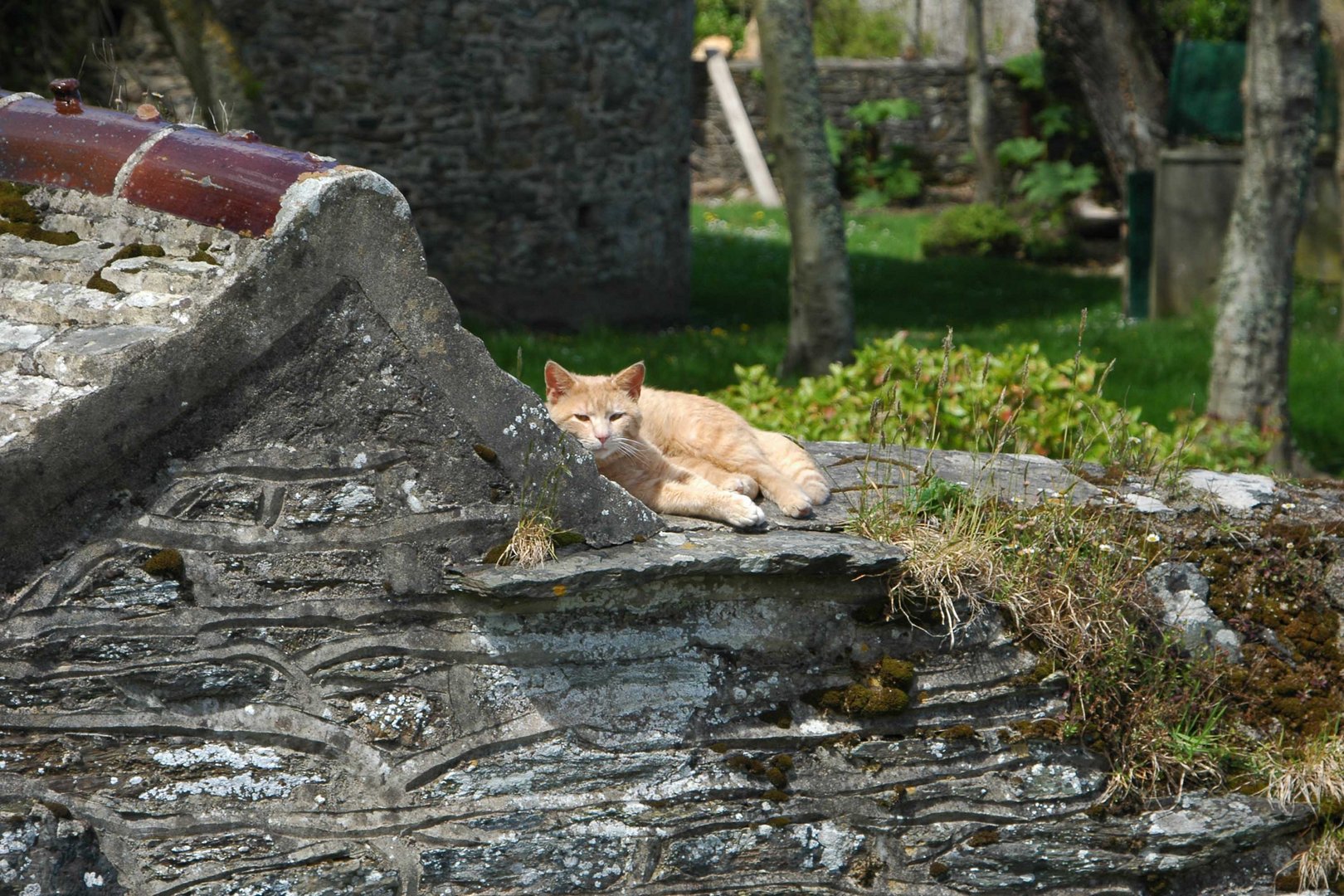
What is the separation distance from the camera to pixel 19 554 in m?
2.84

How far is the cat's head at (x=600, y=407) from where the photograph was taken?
3.81 metres

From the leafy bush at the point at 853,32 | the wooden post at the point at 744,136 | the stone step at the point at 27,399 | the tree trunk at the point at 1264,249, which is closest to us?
the stone step at the point at 27,399

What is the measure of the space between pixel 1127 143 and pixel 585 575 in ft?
44.5

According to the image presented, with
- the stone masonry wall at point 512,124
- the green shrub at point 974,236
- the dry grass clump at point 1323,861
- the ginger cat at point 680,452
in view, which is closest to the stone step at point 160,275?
the ginger cat at point 680,452

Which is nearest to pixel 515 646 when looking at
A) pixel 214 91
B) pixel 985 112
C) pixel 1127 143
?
pixel 214 91

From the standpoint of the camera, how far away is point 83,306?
9.62ft

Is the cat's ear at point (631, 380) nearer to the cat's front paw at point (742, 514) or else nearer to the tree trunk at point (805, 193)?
the cat's front paw at point (742, 514)

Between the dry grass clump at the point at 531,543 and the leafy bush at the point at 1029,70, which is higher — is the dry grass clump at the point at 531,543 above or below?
below

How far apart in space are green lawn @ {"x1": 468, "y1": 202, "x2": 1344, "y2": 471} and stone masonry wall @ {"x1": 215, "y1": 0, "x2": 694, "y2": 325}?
744 millimetres

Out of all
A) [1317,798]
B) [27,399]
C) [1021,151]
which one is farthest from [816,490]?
[1021,151]

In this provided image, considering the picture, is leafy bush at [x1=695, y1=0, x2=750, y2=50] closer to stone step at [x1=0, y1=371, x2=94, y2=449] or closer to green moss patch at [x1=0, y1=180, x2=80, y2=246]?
green moss patch at [x1=0, y1=180, x2=80, y2=246]

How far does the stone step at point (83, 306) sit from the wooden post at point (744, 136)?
60.7 feet

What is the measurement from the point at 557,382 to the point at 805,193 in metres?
5.73

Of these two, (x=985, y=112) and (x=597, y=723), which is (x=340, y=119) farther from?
(x=985, y=112)
